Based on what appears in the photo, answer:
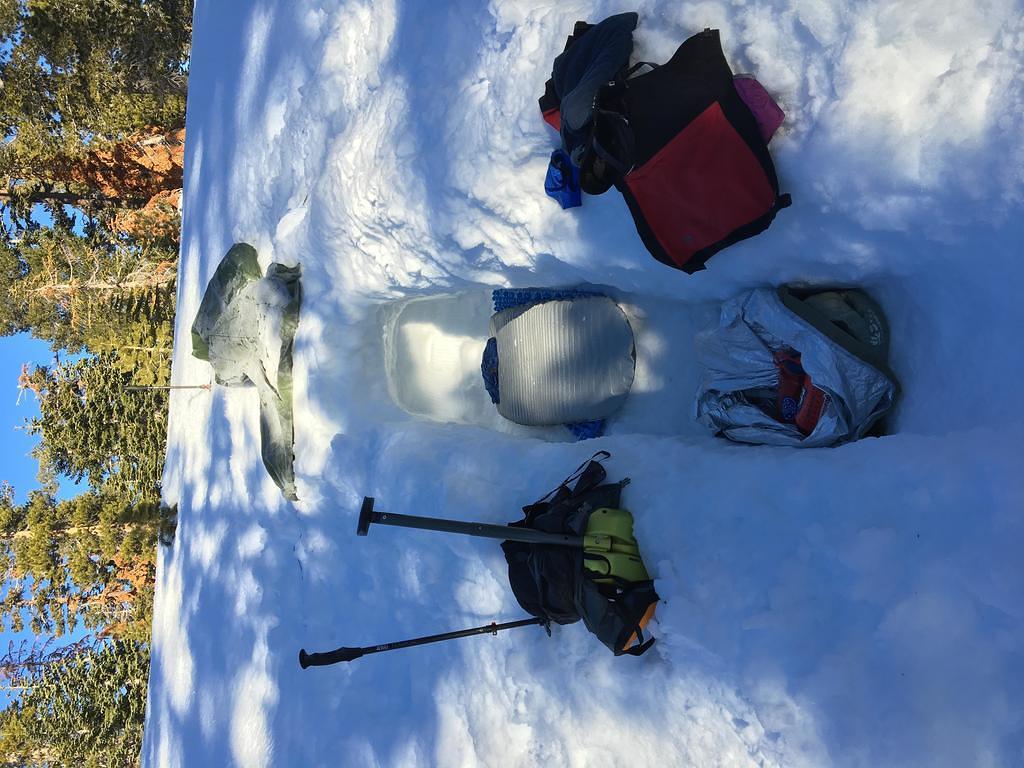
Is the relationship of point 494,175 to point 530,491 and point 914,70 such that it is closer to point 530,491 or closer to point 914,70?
point 530,491

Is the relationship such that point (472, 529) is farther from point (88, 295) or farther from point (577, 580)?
point (88, 295)

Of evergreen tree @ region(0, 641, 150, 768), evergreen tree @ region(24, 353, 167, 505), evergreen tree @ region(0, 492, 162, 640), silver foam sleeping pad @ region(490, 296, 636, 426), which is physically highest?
silver foam sleeping pad @ region(490, 296, 636, 426)

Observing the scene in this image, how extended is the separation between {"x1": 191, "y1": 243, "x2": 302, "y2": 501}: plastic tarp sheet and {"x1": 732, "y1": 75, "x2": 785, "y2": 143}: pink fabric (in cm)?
230

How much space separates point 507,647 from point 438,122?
6.51 ft

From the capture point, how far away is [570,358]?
9.89 ft

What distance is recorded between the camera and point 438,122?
9.02ft

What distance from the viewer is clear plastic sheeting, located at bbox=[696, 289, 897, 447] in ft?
7.04

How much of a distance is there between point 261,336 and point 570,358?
1648 millimetres

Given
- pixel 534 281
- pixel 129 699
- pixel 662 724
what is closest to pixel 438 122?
pixel 534 281

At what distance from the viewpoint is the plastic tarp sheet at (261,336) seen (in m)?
3.47

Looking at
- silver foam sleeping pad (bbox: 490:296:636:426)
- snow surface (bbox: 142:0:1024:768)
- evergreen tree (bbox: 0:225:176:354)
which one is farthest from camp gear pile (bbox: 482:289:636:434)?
evergreen tree (bbox: 0:225:176:354)

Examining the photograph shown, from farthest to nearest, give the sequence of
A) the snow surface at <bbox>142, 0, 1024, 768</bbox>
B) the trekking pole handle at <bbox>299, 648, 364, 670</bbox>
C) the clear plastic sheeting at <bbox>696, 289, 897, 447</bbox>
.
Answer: the clear plastic sheeting at <bbox>696, 289, 897, 447</bbox>, the trekking pole handle at <bbox>299, 648, 364, 670</bbox>, the snow surface at <bbox>142, 0, 1024, 768</bbox>

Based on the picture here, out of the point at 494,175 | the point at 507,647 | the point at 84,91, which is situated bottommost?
the point at 507,647

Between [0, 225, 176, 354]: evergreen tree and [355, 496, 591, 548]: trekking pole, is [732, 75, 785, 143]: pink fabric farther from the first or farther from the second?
[0, 225, 176, 354]: evergreen tree
